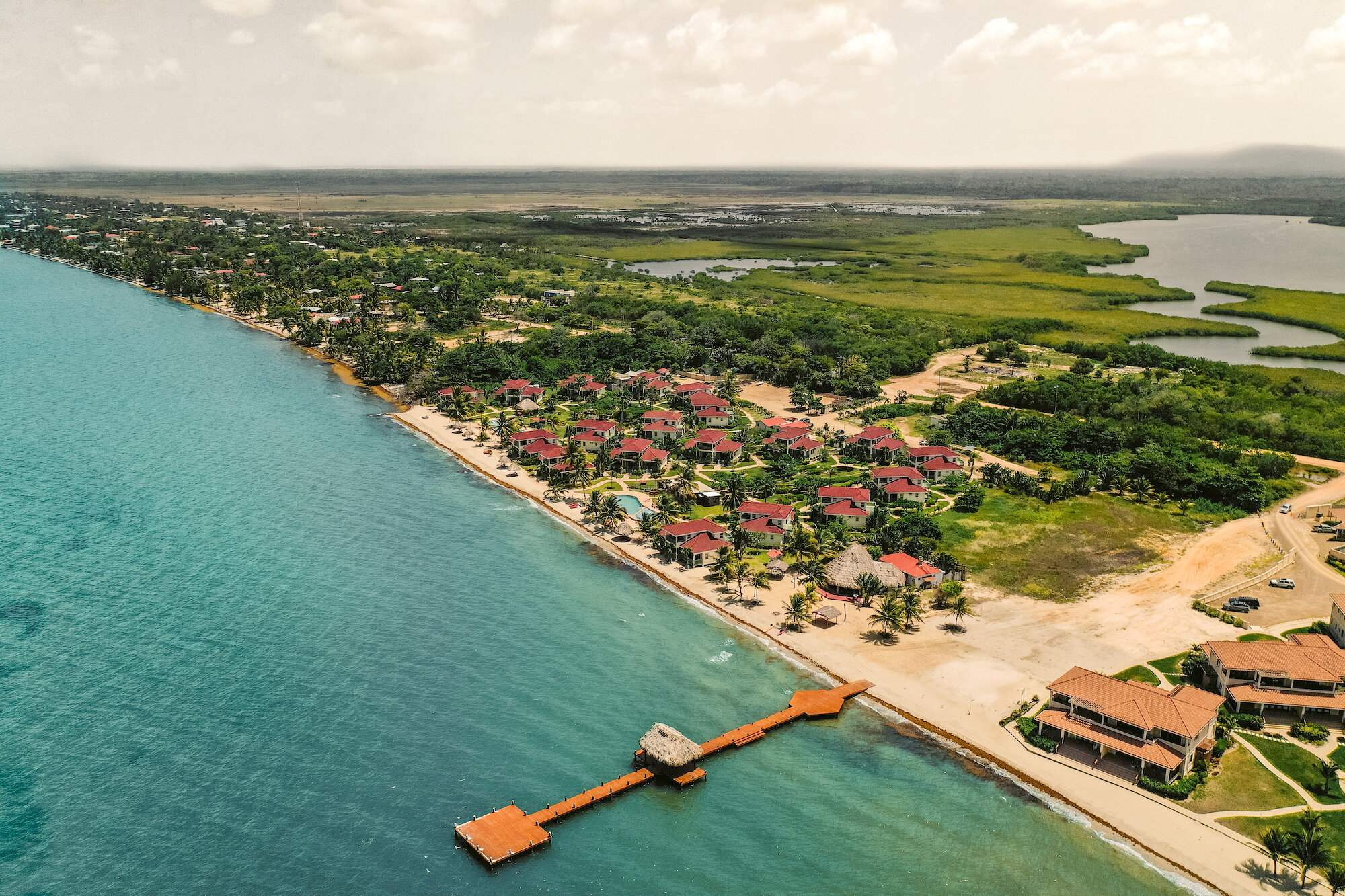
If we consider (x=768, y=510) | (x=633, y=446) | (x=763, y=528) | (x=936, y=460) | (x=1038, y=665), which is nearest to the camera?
(x=1038, y=665)

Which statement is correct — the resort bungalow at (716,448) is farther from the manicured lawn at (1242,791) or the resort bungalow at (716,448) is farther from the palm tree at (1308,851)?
the palm tree at (1308,851)

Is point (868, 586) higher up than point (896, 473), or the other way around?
point (896, 473)

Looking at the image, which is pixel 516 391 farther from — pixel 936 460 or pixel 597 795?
pixel 597 795

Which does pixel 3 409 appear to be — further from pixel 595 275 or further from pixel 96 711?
pixel 595 275

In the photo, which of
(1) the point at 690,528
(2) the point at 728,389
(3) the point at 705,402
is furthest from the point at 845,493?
(2) the point at 728,389

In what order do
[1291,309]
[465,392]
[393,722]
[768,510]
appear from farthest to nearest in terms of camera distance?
1. [1291,309]
2. [465,392]
3. [768,510]
4. [393,722]

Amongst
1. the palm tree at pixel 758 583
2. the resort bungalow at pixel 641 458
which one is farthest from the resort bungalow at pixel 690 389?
the palm tree at pixel 758 583
